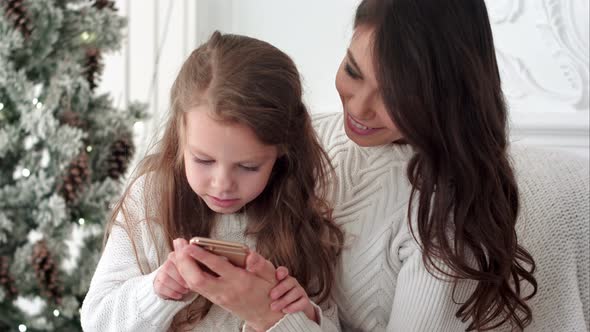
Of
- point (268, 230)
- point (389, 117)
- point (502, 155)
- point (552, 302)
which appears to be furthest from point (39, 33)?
point (552, 302)

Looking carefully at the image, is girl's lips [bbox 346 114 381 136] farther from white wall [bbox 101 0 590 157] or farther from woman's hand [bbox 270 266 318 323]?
white wall [bbox 101 0 590 157]

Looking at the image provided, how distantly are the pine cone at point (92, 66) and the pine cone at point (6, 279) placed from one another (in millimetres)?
535

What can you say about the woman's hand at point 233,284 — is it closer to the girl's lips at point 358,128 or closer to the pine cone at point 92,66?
the girl's lips at point 358,128

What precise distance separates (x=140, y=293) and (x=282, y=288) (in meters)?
0.25

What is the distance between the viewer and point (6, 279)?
7.73 feet

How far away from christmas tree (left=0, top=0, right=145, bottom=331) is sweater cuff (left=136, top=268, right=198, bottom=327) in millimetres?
877

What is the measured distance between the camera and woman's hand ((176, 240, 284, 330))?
4.64ft

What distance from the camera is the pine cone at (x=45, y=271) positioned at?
2.36 metres

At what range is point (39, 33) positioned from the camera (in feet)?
7.54

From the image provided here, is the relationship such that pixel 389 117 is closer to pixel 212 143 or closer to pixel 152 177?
pixel 212 143

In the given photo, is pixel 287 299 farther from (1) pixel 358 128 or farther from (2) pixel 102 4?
(2) pixel 102 4

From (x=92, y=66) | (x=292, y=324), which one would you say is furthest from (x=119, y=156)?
Result: (x=292, y=324)

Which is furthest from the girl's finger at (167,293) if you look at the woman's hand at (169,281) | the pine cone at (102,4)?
the pine cone at (102,4)

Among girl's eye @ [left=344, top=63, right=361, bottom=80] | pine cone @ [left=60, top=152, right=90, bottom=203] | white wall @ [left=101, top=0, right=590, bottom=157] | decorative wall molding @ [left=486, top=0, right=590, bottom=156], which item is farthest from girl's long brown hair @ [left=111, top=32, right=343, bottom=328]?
decorative wall molding @ [left=486, top=0, right=590, bottom=156]
